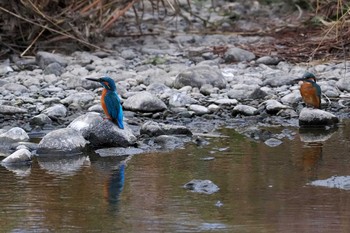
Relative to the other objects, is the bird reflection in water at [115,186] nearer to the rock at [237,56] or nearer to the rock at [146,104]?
the rock at [146,104]

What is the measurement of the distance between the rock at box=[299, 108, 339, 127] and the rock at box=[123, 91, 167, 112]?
1112 mm

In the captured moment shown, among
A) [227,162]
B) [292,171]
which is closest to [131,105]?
[227,162]

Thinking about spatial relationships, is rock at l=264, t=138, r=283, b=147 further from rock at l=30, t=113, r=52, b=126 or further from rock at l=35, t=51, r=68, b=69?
rock at l=35, t=51, r=68, b=69

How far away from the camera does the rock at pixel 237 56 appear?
9.13 m

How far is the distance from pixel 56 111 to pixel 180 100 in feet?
3.38

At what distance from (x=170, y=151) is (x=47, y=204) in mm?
1588

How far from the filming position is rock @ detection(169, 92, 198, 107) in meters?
7.38

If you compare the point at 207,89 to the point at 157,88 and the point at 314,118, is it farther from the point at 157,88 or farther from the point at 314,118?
the point at 314,118

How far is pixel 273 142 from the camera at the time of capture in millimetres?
6238

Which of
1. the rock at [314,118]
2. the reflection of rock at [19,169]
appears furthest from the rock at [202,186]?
the rock at [314,118]

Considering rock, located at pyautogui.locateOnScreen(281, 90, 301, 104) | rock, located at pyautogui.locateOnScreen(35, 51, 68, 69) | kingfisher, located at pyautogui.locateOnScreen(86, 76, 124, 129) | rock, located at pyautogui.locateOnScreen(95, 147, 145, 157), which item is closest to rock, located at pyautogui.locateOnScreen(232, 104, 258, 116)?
rock, located at pyautogui.locateOnScreen(281, 90, 301, 104)

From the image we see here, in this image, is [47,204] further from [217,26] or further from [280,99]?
[217,26]

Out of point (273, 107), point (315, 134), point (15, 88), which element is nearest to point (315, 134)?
point (315, 134)

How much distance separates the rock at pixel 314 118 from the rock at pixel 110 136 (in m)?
1.43
